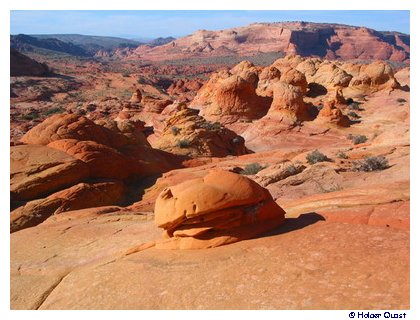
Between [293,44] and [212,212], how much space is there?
109930mm

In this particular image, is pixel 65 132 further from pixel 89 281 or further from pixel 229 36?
pixel 229 36

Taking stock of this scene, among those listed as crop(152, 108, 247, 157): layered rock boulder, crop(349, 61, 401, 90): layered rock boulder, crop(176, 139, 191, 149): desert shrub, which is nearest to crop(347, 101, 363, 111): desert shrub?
crop(349, 61, 401, 90): layered rock boulder

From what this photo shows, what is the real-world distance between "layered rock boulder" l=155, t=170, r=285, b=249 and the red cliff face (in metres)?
104

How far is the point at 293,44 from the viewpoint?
108250mm

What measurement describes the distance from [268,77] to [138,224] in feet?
93.0

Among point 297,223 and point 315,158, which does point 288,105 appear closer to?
point 315,158

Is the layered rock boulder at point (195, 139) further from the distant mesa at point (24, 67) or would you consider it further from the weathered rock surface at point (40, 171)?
the distant mesa at point (24, 67)

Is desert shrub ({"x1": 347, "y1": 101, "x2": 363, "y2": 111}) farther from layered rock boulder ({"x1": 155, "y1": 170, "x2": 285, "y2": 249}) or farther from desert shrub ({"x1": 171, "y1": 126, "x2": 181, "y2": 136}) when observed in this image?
layered rock boulder ({"x1": 155, "y1": 170, "x2": 285, "y2": 249})

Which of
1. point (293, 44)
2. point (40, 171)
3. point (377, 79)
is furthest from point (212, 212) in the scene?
point (293, 44)

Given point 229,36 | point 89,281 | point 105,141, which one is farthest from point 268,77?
point 229,36

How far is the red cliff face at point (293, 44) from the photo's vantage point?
360 ft

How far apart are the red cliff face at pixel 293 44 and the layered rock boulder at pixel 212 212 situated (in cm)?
10447

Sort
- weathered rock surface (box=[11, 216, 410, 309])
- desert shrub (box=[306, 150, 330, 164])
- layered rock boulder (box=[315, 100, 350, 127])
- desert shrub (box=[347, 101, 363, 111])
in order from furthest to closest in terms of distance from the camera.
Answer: desert shrub (box=[347, 101, 363, 111]) → layered rock boulder (box=[315, 100, 350, 127]) → desert shrub (box=[306, 150, 330, 164]) → weathered rock surface (box=[11, 216, 410, 309])

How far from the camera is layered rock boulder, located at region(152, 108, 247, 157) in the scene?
20188 millimetres
